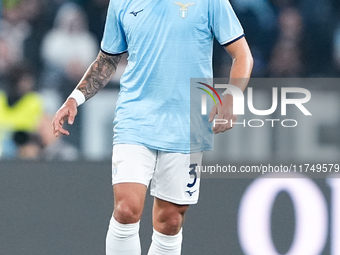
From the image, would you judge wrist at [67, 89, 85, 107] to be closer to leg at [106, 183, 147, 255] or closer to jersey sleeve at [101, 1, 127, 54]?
jersey sleeve at [101, 1, 127, 54]

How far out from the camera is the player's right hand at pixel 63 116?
324 centimetres

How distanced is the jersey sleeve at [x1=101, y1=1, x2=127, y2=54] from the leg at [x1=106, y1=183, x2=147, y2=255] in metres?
0.86

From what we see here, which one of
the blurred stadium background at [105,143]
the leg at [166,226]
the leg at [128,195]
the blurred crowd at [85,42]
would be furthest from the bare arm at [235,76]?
the blurred crowd at [85,42]

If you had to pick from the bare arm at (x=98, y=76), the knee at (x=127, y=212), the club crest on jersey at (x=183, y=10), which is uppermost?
the club crest on jersey at (x=183, y=10)

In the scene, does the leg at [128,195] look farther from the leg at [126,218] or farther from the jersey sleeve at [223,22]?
the jersey sleeve at [223,22]

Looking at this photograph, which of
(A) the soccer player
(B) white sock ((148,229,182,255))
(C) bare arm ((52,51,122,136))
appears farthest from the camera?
(C) bare arm ((52,51,122,136))

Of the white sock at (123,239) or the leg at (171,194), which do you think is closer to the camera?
the white sock at (123,239)

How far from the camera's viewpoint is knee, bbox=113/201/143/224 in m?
3.12

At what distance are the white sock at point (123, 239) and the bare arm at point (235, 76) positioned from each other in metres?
0.68

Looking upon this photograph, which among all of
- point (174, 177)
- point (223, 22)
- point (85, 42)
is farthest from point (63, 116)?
point (85, 42)

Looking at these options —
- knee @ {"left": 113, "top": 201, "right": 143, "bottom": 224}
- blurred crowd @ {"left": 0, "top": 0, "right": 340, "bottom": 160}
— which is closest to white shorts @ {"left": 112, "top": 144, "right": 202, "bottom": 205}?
knee @ {"left": 113, "top": 201, "right": 143, "bottom": 224}

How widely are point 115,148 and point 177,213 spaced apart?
0.50 metres

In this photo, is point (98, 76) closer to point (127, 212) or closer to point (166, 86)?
point (166, 86)

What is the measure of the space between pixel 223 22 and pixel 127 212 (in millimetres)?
1149
